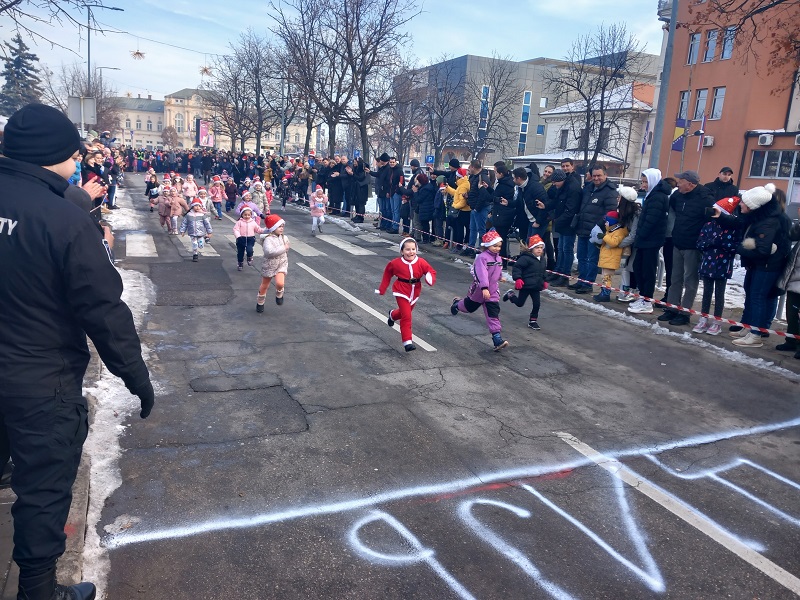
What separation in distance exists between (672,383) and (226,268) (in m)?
8.97

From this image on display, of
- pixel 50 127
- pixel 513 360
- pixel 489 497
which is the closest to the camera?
pixel 50 127

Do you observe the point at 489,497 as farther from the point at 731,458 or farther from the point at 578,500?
the point at 731,458

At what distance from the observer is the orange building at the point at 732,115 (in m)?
32.3

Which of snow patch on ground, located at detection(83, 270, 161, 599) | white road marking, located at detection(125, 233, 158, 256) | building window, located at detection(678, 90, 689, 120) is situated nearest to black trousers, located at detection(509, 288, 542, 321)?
snow patch on ground, located at detection(83, 270, 161, 599)

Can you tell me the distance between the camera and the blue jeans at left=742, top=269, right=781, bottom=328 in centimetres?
859

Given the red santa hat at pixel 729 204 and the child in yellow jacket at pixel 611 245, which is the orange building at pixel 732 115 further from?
the red santa hat at pixel 729 204

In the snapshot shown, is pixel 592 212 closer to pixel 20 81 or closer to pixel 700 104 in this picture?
pixel 700 104

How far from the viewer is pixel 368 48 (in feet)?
83.6

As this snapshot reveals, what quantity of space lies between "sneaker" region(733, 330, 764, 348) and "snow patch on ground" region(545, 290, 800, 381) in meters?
0.29

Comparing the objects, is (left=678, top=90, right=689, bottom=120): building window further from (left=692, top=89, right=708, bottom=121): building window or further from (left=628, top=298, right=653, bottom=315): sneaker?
(left=628, top=298, right=653, bottom=315): sneaker

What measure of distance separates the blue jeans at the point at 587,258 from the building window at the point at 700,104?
3010 centimetres

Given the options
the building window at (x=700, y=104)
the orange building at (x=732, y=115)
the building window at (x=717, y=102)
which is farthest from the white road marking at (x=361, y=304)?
the building window at (x=700, y=104)

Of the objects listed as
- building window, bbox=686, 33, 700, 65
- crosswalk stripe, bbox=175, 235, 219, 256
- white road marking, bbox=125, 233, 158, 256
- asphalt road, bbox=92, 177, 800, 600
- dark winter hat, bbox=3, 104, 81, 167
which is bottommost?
asphalt road, bbox=92, 177, 800, 600

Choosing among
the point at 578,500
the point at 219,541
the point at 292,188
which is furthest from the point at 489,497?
the point at 292,188
